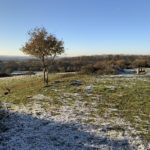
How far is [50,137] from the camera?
1605 cm

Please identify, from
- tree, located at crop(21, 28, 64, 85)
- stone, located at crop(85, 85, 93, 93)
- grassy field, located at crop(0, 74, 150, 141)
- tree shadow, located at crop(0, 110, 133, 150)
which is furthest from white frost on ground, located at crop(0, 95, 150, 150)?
tree, located at crop(21, 28, 64, 85)

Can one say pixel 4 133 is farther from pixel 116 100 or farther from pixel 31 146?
pixel 116 100

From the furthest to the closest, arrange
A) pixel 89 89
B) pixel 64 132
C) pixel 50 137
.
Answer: pixel 89 89, pixel 64 132, pixel 50 137

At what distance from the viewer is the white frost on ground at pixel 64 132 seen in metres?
14.8

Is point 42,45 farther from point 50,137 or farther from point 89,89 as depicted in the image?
point 50,137

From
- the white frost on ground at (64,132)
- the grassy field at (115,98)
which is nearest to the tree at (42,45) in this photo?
the grassy field at (115,98)

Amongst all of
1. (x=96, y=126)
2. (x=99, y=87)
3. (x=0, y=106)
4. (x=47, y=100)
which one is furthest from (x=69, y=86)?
(x=96, y=126)

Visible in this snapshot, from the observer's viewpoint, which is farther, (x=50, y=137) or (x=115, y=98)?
(x=115, y=98)

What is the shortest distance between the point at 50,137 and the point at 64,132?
1026 mm

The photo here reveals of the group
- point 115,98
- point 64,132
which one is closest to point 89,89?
point 115,98

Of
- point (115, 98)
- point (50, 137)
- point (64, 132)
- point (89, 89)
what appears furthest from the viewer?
point (89, 89)

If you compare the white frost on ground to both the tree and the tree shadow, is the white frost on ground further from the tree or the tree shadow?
the tree

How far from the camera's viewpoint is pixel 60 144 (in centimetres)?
1507

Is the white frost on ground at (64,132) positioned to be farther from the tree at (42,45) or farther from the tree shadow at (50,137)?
the tree at (42,45)
